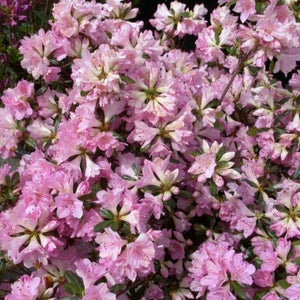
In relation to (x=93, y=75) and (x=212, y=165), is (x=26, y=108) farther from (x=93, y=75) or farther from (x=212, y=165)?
(x=212, y=165)

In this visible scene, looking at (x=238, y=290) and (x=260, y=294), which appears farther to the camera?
(x=260, y=294)

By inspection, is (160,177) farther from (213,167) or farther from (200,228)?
(200,228)

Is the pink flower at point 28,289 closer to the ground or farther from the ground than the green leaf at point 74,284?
closer to the ground

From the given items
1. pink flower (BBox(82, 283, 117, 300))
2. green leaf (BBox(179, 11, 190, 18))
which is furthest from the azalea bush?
green leaf (BBox(179, 11, 190, 18))

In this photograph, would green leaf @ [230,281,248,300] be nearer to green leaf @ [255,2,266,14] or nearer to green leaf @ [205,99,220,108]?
green leaf @ [205,99,220,108]

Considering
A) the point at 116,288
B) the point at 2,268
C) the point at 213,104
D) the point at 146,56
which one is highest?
the point at 146,56

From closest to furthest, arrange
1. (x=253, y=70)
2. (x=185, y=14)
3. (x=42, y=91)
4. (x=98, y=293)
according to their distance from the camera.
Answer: (x=98, y=293) → (x=42, y=91) → (x=253, y=70) → (x=185, y=14)

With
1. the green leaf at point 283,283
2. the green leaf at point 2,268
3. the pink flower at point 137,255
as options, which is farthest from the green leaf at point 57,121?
the green leaf at point 283,283

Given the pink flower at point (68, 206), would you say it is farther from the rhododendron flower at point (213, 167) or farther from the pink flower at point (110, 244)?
the rhododendron flower at point (213, 167)

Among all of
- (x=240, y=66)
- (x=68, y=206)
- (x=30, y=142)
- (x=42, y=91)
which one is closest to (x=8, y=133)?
(x=30, y=142)
